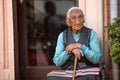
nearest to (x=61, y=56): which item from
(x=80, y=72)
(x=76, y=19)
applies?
(x=80, y=72)

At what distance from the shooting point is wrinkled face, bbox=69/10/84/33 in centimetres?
566

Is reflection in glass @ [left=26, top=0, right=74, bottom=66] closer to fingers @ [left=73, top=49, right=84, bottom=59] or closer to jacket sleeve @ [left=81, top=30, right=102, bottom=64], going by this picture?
jacket sleeve @ [left=81, top=30, right=102, bottom=64]

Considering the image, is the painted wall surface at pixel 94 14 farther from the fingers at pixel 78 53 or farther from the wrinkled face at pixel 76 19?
the fingers at pixel 78 53

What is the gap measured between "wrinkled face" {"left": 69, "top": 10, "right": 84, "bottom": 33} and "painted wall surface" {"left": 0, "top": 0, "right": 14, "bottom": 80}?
1058 mm

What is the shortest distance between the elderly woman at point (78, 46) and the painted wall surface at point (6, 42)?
909 mm

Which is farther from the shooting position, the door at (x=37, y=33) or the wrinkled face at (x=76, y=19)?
→ the door at (x=37, y=33)

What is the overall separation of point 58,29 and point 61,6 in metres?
0.35

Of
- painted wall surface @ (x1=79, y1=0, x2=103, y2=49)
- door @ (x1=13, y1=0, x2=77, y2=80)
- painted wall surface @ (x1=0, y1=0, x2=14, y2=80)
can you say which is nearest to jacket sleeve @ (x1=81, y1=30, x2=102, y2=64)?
painted wall surface @ (x1=79, y1=0, x2=103, y2=49)

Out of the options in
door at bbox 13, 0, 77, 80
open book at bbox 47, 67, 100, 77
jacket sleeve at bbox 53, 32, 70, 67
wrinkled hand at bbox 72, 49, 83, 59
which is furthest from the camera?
door at bbox 13, 0, 77, 80

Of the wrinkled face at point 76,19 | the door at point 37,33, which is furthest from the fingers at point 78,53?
the door at point 37,33

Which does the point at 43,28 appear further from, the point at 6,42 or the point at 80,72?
the point at 80,72

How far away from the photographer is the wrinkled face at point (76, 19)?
566cm

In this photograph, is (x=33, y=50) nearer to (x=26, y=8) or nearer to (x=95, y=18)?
(x=26, y=8)

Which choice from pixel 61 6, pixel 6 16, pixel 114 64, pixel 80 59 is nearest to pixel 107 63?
pixel 114 64
